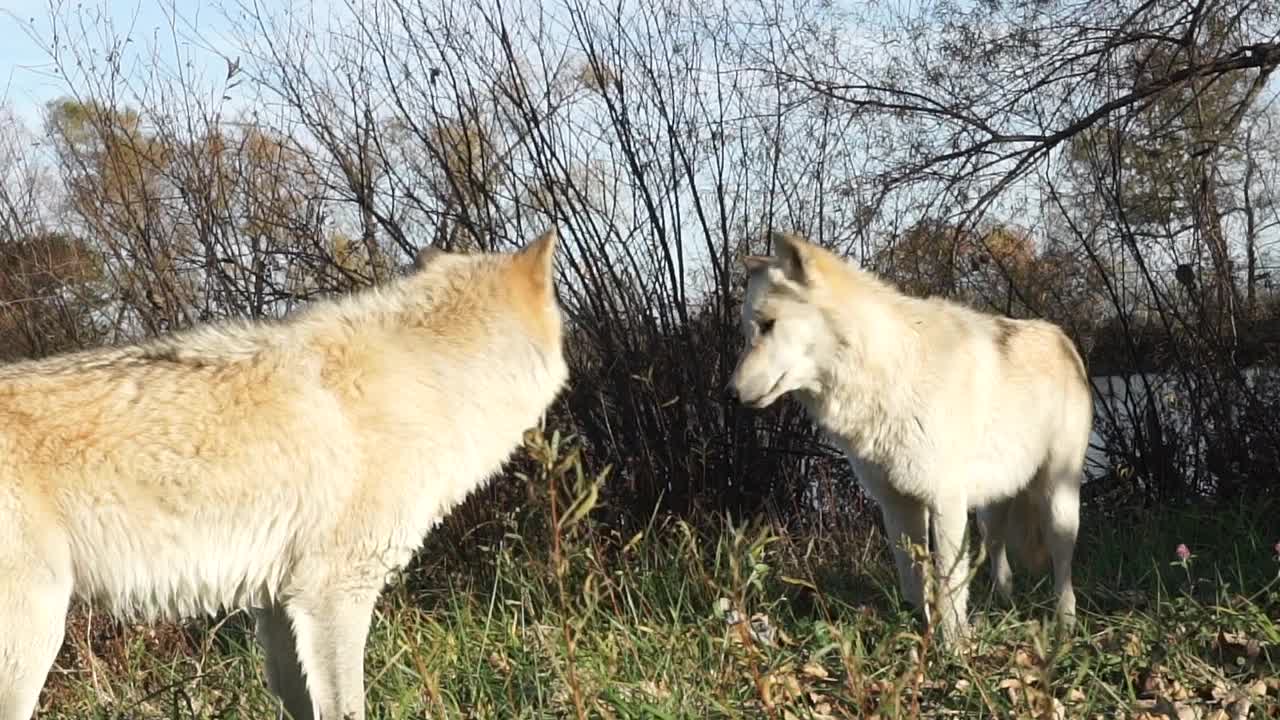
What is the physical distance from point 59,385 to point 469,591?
2498 mm

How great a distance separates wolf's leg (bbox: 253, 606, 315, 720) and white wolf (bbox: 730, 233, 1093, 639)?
1992mm

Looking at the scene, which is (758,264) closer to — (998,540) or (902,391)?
(902,391)

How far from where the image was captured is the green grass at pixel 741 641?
298 centimetres

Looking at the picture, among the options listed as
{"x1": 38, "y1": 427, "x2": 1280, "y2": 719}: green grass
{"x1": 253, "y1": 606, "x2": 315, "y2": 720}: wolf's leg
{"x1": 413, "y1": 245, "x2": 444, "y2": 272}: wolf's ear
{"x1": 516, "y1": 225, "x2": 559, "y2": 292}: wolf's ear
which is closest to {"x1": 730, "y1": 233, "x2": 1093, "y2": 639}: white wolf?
{"x1": 38, "y1": 427, "x2": 1280, "y2": 719}: green grass

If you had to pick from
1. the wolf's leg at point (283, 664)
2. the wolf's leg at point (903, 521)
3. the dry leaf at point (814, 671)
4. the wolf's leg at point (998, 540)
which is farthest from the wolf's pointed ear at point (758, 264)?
the wolf's leg at point (283, 664)

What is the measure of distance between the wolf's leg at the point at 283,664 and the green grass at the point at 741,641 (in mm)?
278

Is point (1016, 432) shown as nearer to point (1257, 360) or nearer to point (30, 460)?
point (1257, 360)

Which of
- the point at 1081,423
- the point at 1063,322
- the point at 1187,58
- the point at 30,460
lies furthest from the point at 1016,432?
the point at 30,460

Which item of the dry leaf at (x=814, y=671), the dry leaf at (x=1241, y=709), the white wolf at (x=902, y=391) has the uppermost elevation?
the white wolf at (x=902, y=391)

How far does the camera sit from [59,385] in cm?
333

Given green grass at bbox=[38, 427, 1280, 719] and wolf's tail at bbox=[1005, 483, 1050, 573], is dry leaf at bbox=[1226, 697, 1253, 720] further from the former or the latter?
wolf's tail at bbox=[1005, 483, 1050, 573]

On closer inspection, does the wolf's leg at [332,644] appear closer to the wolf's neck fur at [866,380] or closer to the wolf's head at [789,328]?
the wolf's head at [789,328]

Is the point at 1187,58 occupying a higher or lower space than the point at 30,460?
higher

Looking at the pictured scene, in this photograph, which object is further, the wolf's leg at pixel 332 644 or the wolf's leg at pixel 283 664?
the wolf's leg at pixel 283 664
